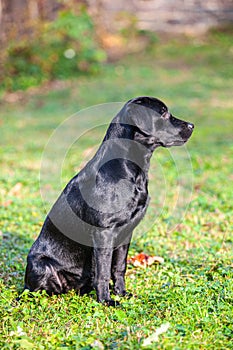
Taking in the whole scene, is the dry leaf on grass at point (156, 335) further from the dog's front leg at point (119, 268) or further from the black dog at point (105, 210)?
the dog's front leg at point (119, 268)

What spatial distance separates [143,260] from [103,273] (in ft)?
4.08

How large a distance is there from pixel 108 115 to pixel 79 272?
957 cm

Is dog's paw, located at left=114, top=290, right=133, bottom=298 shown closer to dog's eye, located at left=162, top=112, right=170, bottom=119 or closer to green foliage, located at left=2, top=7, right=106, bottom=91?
dog's eye, located at left=162, top=112, right=170, bottom=119

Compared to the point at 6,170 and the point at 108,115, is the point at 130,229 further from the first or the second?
the point at 108,115

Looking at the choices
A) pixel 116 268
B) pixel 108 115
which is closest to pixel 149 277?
pixel 116 268

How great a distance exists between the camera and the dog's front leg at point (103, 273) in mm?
4367

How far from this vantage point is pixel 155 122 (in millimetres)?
4496

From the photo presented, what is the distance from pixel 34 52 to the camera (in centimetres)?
1714

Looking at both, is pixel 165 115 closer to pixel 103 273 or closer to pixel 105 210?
pixel 105 210

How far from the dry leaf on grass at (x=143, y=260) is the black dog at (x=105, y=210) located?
0.76 m

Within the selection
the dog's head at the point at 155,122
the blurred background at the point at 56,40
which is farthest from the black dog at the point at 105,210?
the blurred background at the point at 56,40

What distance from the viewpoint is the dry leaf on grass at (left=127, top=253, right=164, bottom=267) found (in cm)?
552

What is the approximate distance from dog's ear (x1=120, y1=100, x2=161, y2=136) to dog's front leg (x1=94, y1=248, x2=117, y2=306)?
3.21 feet

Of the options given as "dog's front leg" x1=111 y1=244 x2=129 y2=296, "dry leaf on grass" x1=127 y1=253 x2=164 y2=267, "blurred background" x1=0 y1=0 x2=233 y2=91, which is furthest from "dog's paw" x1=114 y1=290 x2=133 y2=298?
"blurred background" x1=0 y1=0 x2=233 y2=91
